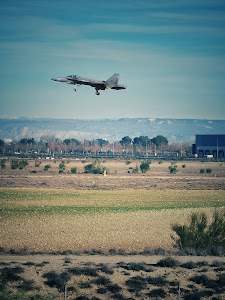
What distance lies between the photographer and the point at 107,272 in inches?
998

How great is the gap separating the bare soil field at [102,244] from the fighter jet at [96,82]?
9.85 m

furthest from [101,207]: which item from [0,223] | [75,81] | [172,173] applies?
[172,173]

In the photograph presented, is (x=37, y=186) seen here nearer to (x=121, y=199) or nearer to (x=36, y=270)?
(x=121, y=199)

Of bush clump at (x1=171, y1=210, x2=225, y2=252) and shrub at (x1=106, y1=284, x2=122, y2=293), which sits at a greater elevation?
bush clump at (x1=171, y1=210, x2=225, y2=252)

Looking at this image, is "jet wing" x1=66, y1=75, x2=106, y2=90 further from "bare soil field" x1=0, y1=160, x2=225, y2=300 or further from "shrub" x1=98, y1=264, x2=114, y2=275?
"shrub" x1=98, y1=264, x2=114, y2=275

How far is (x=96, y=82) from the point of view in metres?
32.3

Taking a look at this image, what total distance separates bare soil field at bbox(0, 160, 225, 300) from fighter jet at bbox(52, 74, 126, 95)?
9846 mm

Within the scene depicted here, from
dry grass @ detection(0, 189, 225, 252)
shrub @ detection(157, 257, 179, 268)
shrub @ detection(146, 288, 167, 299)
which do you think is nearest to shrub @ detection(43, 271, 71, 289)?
shrub @ detection(146, 288, 167, 299)

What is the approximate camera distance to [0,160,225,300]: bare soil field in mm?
24019

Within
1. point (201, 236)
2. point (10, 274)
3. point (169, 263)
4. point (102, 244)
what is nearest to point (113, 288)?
point (169, 263)

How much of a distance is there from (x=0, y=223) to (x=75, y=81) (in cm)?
1519

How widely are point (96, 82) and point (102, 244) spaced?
10.6 m

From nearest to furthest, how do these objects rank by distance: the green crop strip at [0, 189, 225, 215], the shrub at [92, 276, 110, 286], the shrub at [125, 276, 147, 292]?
the shrub at [125, 276, 147, 292], the shrub at [92, 276, 110, 286], the green crop strip at [0, 189, 225, 215]

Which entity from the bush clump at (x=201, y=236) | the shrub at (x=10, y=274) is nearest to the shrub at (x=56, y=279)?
the shrub at (x=10, y=274)
